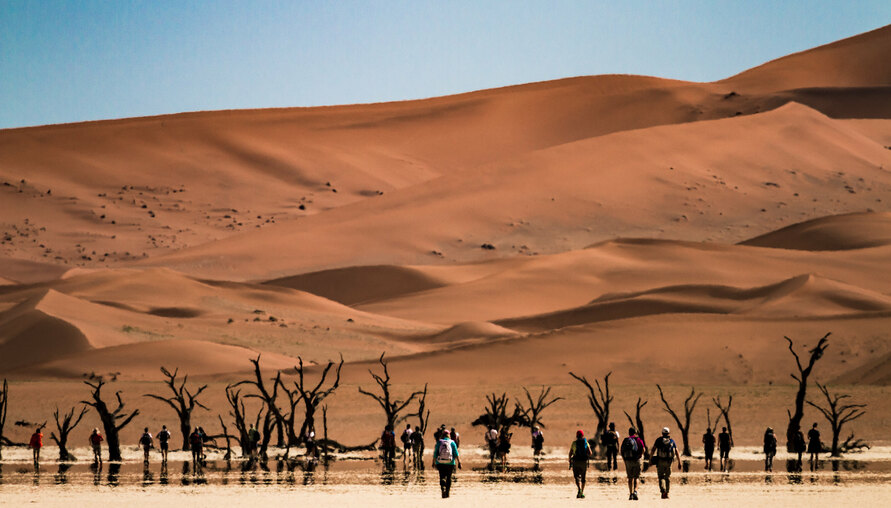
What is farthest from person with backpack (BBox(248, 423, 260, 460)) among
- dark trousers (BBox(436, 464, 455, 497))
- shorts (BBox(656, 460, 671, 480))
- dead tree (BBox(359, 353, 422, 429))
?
shorts (BBox(656, 460, 671, 480))

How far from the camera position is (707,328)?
2331 inches

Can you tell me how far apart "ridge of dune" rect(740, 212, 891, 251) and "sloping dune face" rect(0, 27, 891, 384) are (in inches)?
10.4

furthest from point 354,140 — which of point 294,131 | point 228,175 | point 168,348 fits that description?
point 168,348

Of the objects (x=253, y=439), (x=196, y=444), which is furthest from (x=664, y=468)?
(x=253, y=439)

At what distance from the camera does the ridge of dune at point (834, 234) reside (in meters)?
93.1

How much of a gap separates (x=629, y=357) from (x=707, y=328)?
533 cm

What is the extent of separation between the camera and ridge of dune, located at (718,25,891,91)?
17788cm

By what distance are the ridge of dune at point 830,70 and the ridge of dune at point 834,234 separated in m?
76.6

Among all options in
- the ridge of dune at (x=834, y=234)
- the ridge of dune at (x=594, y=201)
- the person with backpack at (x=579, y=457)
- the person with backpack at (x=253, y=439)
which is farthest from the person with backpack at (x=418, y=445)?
the ridge of dune at (x=594, y=201)

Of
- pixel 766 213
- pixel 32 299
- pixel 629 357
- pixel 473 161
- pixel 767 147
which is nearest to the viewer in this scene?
pixel 629 357

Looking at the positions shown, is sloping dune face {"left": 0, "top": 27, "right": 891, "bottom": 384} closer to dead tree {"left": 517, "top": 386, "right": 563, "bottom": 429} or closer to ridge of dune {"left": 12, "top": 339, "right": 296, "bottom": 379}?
ridge of dune {"left": 12, "top": 339, "right": 296, "bottom": 379}

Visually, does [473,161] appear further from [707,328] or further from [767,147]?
[707,328]

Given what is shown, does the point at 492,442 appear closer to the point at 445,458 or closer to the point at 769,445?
the point at 769,445

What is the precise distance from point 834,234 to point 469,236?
24463mm
